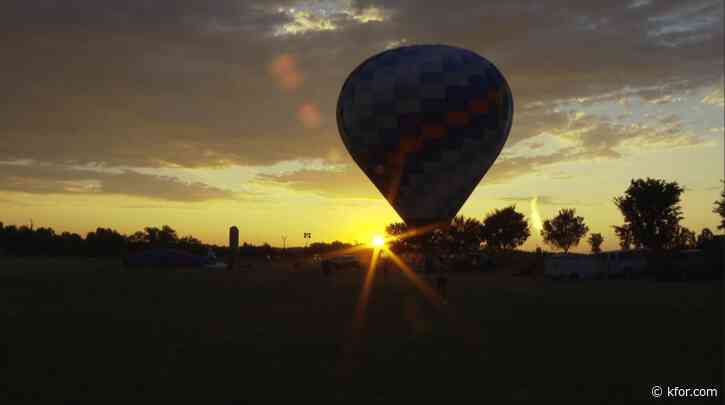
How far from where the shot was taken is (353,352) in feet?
53.5

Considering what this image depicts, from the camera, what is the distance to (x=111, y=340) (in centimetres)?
1831

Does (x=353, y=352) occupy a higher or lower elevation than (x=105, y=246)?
lower

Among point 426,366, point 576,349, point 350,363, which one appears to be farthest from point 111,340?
point 576,349

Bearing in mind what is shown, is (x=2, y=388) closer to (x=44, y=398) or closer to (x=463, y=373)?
(x=44, y=398)

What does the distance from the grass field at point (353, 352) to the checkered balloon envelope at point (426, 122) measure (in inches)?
265

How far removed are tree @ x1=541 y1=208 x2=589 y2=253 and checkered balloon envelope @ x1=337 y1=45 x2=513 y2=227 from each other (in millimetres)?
109630


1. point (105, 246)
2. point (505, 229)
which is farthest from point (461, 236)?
point (105, 246)

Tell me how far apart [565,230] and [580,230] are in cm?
366

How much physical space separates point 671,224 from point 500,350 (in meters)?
78.2

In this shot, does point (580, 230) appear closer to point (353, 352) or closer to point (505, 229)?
point (505, 229)

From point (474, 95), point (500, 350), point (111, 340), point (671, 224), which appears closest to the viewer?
point (500, 350)

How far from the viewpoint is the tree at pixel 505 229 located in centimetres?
12081

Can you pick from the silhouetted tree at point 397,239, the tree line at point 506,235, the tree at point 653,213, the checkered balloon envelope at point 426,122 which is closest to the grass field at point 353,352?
the checkered balloon envelope at point 426,122

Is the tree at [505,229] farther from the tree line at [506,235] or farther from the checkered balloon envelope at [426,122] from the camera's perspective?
the checkered balloon envelope at [426,122]
